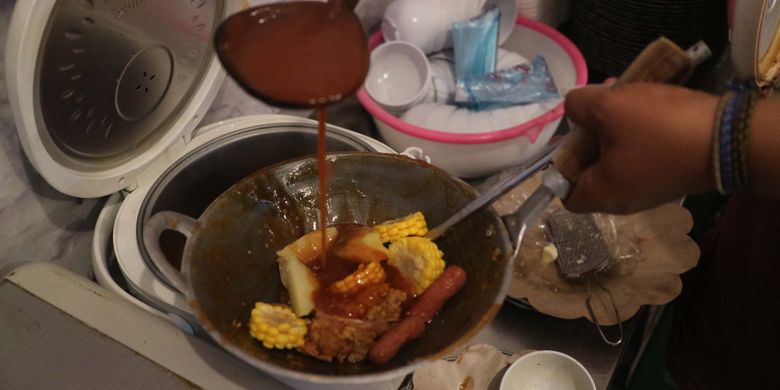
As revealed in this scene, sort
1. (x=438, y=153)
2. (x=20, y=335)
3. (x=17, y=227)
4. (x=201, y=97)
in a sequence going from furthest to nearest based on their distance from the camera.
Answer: (x=438, y=153)
(x=201, y=97)
(x=17, y=227)
(x=20, y=335)

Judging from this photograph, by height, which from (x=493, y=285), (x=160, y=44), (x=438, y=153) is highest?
(x=160, y=44)

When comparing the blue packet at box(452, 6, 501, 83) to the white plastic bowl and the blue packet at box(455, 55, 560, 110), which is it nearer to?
the blue packet at box(455, 55, 560, 110)

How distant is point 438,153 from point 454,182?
0.31 m

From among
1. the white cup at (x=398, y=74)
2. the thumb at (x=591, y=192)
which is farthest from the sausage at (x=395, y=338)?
the white cup at (x=398, y=74)

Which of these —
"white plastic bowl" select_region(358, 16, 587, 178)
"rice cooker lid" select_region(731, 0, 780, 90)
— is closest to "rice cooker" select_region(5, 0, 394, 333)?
"white plastic bowl" select_region(358, 16, 587, 178)

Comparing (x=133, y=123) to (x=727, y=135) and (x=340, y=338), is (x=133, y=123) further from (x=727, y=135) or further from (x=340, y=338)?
(x=727, y=135)

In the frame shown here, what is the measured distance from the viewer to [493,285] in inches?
28.2

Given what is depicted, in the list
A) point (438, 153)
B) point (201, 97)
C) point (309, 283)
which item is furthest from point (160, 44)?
point (438, 153)

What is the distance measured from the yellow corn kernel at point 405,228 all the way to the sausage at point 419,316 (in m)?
0.07

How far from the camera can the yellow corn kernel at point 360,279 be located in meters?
0.80

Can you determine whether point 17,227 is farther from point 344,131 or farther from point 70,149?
point 344,131

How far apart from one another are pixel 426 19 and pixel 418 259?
0.63 m

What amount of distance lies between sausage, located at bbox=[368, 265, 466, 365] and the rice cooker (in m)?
0.28

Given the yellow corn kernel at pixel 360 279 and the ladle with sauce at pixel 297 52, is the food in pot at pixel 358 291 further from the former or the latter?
the ladle with sauce at pixel 297 52
